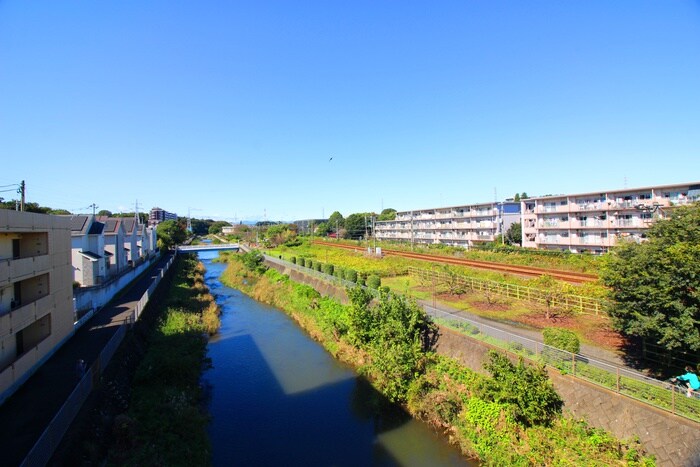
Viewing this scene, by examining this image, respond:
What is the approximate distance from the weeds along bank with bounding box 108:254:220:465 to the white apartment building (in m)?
36.9

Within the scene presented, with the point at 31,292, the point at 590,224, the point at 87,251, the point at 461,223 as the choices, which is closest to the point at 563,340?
the point at 31,292

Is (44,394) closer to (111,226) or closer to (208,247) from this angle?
(111,226)

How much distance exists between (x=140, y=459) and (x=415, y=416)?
30.2 feet

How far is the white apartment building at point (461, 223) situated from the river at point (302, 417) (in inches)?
1396

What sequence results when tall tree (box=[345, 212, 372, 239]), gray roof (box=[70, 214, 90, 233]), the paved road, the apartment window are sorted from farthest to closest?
tall tree (box=[345, 212, 372, 239]), gray roof (box=[70, 214, 90, 233]), the apartment window, the paved road

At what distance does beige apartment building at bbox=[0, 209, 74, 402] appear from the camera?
1189cm

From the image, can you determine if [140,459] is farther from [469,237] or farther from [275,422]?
[469,237]

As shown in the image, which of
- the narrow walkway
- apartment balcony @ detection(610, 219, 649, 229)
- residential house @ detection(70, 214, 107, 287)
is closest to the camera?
the narrow walkway

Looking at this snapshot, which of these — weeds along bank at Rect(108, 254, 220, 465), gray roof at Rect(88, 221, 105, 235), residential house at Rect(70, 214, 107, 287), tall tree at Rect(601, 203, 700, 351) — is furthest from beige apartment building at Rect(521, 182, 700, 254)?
gray roof at Rect(88, 221, 105, 235)

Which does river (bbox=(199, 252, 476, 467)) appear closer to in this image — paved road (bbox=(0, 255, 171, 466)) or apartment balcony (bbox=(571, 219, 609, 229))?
paved road (bbox=(0, 255, 171, 466))

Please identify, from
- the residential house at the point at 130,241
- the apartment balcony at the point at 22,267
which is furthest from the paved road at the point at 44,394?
the residential house at the point at 130,241

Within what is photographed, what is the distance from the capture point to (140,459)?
30.3 ft

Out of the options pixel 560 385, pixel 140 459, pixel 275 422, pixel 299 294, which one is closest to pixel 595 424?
pixel 560 385

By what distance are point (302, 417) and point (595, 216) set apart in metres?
→ 39.6
